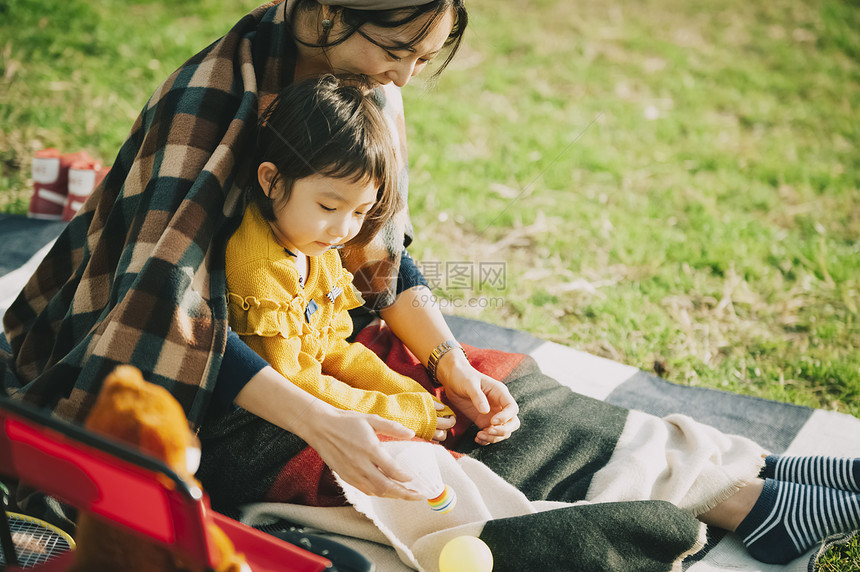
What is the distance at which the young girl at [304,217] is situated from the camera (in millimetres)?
1682

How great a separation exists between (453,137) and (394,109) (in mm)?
2498

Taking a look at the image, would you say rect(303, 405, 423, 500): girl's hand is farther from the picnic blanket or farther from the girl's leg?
the girl's leg

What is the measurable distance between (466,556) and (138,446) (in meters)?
0.74

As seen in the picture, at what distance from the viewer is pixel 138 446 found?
110 cm

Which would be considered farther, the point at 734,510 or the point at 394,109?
the point at 394,109

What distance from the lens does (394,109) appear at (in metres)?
2.18

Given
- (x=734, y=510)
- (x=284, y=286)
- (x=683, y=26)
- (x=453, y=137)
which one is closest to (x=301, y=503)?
(x=284, y=286)

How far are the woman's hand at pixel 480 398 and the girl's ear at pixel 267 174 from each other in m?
0.66

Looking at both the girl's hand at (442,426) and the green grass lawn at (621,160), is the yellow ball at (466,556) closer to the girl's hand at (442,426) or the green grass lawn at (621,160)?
the girl's hand at (442,426)

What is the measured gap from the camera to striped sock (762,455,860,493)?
75.0 inches

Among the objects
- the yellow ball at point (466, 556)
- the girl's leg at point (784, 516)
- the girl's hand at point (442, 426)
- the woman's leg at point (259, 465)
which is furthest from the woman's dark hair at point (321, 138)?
the girl's leg at point (784, 516)

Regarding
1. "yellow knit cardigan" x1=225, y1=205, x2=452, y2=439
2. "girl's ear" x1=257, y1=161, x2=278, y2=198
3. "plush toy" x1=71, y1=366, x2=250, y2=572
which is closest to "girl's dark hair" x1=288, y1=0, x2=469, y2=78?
"girl's ear" x1=257, y1=161, x2=278, y2=198

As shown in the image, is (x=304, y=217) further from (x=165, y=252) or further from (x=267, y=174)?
(x=165, y=252)

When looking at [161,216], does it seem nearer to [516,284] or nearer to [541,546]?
[541,546]
